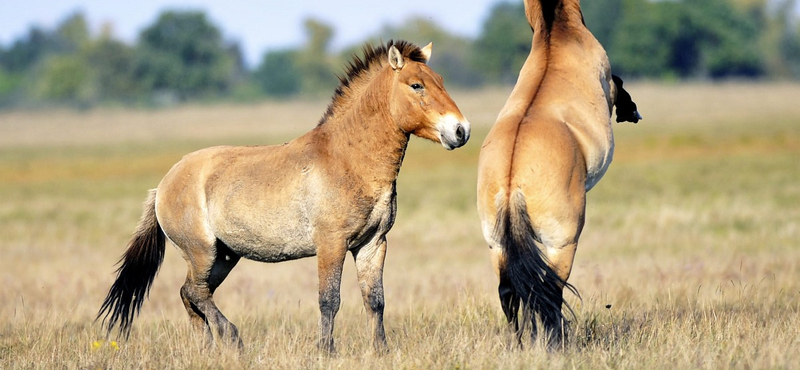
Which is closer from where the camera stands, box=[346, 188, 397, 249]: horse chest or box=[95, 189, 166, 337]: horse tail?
box=[346, 188, 397, 249]: horse chest

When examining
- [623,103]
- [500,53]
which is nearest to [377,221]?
[623,103]

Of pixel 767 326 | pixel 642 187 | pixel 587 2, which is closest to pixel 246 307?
pixel 767 326

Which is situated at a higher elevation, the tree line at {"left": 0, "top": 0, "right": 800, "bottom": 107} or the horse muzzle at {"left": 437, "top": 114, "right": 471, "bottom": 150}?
the tree line at {"left": 0, "top": 0, "right": 800, "bottom": 107}

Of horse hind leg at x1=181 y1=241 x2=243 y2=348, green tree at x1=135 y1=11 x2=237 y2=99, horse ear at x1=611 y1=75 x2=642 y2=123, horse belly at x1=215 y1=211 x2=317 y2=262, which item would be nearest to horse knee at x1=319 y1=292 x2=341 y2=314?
horse belly at x1=215 y1=211 x2=317 y2=262

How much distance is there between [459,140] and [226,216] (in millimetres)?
1970

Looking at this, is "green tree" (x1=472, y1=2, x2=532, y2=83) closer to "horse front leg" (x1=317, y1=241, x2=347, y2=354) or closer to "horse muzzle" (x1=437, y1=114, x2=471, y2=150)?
"horse front leg" (x1=317, y1=241, x2=347, y2=354)

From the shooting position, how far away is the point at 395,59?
6152 mm

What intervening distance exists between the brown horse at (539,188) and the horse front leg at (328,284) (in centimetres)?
104

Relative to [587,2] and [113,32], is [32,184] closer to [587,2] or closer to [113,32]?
[587,2]

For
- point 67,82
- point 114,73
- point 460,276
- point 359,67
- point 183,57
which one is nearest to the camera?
point 359,67

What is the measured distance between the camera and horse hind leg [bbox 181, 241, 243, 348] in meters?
6.88

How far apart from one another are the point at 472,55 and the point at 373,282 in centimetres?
8881

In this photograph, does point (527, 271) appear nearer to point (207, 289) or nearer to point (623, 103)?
point (623, 103)

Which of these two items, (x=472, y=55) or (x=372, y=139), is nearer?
(x=372, y=139)
